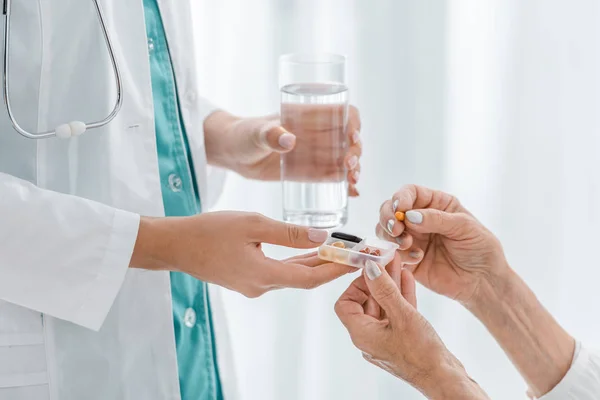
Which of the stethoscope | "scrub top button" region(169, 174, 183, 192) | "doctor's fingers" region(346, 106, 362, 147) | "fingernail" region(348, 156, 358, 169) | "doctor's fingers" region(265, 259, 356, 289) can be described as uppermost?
the stethoscope

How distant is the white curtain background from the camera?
185 cm

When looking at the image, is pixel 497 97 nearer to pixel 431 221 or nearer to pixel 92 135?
pixel 431 221

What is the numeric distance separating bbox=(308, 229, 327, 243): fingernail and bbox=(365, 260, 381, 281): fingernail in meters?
0.07

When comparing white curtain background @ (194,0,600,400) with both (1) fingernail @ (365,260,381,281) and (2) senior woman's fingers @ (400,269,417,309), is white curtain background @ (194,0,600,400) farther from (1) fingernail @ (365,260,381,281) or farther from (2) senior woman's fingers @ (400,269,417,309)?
(1) fingernail @ (365,260,381,281)

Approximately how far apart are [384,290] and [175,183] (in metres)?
0.45

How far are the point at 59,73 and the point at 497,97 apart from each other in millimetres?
1089

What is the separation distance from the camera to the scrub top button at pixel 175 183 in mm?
1353

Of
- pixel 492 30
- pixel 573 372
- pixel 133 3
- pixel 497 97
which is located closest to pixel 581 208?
pixel 497 97

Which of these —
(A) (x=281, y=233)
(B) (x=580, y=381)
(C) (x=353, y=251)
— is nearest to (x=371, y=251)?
(C) (x=353, y=251)

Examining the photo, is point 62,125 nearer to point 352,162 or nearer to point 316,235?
point 316,235

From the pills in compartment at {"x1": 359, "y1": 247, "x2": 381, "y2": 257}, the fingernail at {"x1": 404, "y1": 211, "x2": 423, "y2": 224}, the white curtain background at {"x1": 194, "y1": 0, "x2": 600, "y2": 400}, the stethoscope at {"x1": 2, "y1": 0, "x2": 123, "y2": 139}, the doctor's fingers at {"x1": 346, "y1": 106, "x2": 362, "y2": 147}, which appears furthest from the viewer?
the white curtain background at {"x1": 194, "y1": 0, "x2": 600, "y2": 400}

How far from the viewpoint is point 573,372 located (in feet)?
4.43

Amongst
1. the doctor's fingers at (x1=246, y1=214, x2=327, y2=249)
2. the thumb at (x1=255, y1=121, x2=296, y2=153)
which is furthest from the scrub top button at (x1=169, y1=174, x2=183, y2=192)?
the doctor's fingers at (x1=246, y1=214, x2=327, y2=249)

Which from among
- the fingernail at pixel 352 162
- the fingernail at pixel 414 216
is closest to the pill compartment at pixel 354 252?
the fingernail at pixel 414 216
